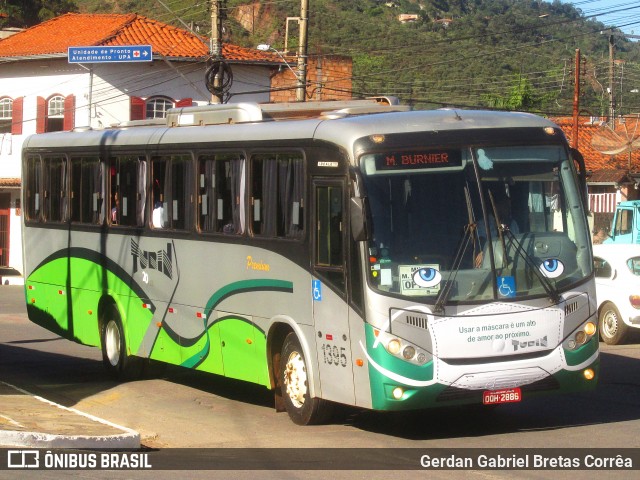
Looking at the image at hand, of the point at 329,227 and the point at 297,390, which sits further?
the point at 297,390

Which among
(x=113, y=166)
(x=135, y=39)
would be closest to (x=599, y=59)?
(x=135, y=39)

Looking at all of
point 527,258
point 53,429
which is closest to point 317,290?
point 527,258

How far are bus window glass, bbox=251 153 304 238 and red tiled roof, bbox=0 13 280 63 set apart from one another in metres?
31.1

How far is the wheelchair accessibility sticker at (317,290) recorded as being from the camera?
11.5 m

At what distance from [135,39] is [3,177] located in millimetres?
7894

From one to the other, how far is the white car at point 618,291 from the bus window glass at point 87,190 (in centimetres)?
823


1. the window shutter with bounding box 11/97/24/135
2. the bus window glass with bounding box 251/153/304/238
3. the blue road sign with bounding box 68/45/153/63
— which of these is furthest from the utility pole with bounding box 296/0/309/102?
the bus window glass with bounding box 251/153/304/238

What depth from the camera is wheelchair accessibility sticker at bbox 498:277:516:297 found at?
1085 cm

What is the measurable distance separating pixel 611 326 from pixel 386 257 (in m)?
10.2

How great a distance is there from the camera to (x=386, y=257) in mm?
10750

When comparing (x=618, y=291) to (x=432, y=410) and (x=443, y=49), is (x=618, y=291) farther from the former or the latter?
(x=443, y=49)

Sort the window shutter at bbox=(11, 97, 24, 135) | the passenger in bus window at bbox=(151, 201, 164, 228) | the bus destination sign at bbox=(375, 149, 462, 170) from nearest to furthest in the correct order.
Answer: the bus destination sign at bbox=(375, 149, 462, 170), the passenger in bus window at bbox=(151, 201, 164, 228), the window shutter at bbox=(11, 97, 24, 135)

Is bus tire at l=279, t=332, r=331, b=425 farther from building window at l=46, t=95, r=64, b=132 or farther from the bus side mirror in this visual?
building window at l=46, t=95, r=64, b=132

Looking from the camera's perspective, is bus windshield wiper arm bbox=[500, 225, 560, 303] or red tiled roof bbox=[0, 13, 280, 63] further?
red tiled roof bbox=[0, 13, 280, 63]
